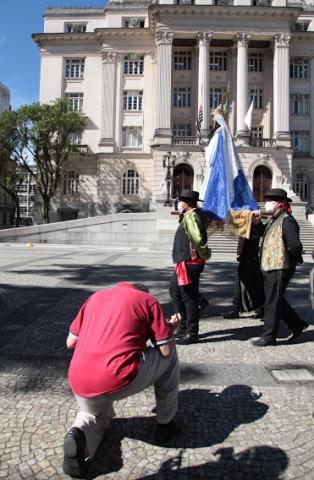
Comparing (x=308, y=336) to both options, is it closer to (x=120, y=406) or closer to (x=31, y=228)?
(x=120, y=406)

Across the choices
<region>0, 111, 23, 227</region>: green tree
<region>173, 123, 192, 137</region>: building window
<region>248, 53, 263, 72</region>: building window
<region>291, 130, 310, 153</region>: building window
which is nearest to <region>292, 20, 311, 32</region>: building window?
<region>248, 53, 263, 72</region>: building window

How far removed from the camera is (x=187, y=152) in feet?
118

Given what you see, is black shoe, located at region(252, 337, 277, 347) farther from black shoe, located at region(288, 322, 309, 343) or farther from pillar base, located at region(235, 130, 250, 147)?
pillar base, located at region(235, 130, 250, 147)

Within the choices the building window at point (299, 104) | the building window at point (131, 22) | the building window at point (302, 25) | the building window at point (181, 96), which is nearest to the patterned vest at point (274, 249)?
the building window at point (181, 96)

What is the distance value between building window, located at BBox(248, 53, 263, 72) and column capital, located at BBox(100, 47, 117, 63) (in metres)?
12.6

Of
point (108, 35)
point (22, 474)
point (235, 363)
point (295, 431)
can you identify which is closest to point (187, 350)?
point (235, 363)

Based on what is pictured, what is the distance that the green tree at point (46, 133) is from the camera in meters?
33.9

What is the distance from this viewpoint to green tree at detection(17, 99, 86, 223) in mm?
33875

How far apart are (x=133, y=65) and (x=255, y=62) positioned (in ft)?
37.6

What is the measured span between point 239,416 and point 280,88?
3780 cm

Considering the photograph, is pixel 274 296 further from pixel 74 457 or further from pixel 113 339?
pixel 74 457

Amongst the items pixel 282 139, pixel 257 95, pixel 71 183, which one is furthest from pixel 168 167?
pixel 257 95

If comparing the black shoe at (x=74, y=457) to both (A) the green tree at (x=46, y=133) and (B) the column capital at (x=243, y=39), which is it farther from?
(B) the column capital at (x=243, y=39)

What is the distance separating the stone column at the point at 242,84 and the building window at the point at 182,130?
4874mm
